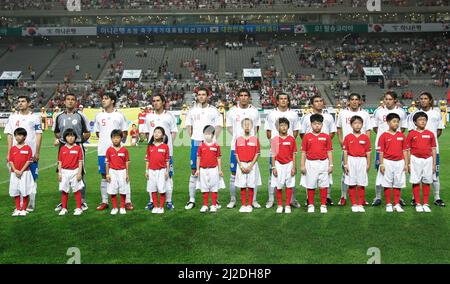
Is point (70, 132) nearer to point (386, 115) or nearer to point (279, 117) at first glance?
point (279, 117)

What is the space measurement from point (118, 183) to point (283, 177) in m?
3.00

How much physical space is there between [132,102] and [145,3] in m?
18.3

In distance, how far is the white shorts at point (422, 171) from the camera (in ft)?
33.3

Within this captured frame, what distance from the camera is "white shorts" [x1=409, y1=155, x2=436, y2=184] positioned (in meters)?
10.1

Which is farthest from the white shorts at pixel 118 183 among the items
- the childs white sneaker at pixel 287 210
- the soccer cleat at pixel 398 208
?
the soccer cleat at pixel 398 208

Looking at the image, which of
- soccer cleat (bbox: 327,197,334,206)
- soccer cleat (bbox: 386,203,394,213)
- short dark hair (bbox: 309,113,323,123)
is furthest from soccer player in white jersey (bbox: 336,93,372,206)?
short dark hair (bbox: 309,113,323,123)

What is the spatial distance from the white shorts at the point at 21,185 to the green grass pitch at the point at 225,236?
419 mm

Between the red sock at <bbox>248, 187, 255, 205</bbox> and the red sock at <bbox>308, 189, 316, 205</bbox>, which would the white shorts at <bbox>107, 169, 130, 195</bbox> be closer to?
the red sock at <bbox>248, 187, 255, 205</bbox>

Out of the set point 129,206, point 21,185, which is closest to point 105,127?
point 129,206

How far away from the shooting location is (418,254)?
734cm

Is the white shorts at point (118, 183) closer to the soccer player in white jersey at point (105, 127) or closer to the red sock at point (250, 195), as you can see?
the soccer player in white jersey at point (105, 127)

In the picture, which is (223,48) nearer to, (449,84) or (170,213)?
(449,84)

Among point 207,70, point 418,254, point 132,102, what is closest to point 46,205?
point 418,254

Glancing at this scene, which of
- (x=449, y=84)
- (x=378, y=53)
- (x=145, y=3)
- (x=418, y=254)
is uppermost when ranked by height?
(x=145, y=3)
